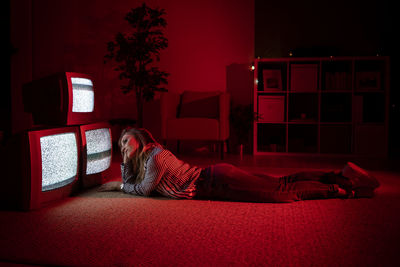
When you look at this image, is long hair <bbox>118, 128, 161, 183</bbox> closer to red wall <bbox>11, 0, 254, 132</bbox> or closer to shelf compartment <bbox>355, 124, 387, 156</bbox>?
red wall <bbox>11, 0, 254, 132</bbox>

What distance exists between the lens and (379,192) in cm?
257

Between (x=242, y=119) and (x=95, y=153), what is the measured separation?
2.60m

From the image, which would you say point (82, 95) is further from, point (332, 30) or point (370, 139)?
point (332, 30)

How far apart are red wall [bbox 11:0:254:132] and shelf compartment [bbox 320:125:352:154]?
4.90 feet

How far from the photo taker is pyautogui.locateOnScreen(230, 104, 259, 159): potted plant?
482 cm

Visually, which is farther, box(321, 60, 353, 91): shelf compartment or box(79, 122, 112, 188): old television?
box(321, 60, 353, 91): shelf compartment

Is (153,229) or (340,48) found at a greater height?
(340,48)

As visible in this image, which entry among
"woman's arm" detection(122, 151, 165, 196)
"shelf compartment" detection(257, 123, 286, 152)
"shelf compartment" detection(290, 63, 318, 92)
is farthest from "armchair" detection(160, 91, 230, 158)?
"woman's arm" detection(122, 151, 165, 196)

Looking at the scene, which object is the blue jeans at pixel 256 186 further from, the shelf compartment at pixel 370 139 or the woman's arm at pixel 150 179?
the shelf compartment at pixel 370 139

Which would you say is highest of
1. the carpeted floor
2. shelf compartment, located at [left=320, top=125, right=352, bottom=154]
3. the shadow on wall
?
the shadow on wall

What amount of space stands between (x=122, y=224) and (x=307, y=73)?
3.70m

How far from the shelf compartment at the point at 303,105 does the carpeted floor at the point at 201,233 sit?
2.84 metres

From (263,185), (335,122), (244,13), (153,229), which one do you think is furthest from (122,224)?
(244,13)

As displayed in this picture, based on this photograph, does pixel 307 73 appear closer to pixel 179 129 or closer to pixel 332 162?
pixel 332 162
